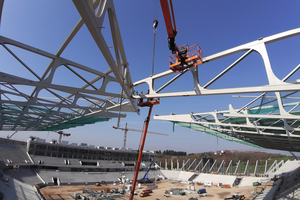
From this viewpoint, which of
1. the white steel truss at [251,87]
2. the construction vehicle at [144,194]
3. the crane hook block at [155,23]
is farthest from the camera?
the construction vehicle at [144,194]

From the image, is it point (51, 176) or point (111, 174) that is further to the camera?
point (111, 174)

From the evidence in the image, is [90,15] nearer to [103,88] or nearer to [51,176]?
[103,88]

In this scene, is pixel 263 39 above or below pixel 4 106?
above

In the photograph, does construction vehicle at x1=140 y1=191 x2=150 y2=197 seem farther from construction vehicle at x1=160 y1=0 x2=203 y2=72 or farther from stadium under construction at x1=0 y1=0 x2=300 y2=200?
construction vehicle at x1=160 y1=0 x2=203 y2=72

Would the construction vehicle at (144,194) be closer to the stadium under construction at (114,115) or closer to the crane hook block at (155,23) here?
the stadium under construction at (114,115)

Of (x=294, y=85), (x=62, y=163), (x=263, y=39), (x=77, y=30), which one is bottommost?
(x=62, y=163)

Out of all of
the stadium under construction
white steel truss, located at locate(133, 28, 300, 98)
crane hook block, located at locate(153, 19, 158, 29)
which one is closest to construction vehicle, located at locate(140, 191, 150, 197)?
the stadium under construction

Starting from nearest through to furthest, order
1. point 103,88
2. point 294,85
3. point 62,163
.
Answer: point 294,85
point 103,88
point 62,163

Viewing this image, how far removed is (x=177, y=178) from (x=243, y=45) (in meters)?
48.7

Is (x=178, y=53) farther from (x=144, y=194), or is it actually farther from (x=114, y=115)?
(x=144, y=194)

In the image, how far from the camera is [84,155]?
4600cm

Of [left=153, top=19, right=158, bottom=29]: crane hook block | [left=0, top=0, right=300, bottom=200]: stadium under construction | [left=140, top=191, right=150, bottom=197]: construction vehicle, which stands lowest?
[left=140, top=191, right=150, bottom=197]: construction vehicle

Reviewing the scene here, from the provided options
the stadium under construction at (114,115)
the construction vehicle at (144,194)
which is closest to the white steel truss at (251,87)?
the stadium under construction at (114,115)

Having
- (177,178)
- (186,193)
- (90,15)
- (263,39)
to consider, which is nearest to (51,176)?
(186,193)
